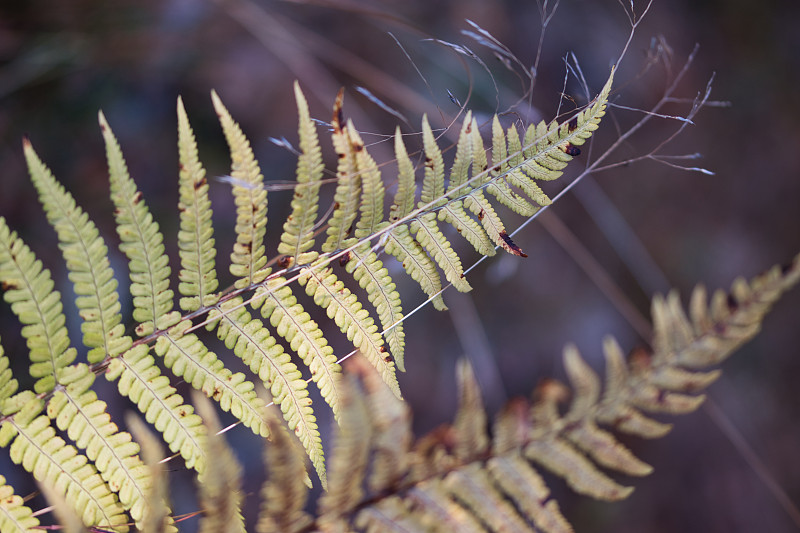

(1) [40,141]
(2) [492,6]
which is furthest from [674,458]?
(1) [40,141]

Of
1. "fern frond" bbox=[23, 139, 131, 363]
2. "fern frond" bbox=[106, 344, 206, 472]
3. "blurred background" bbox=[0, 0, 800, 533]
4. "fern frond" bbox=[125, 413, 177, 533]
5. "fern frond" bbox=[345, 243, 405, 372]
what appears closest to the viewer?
"fern frond" bbox=[125, 413, 177, 533]

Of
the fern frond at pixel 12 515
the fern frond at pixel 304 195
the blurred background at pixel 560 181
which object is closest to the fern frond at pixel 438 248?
the fern frond at pixel 304 195

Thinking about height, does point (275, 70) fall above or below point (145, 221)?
above

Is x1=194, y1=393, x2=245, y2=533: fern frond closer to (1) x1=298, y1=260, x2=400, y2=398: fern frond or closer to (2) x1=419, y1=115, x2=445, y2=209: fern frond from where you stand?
(1) x1=298, y1=260, x2=400, y2=398: fern frond

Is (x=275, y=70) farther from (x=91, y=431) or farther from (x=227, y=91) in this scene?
(x=91, y=431)

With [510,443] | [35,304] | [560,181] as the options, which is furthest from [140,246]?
[560,181]

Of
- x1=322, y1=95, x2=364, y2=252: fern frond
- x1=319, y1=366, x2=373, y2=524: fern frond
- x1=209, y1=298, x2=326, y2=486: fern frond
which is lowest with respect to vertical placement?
x1=319, y1=366, x2=373, y2=524: fern frond

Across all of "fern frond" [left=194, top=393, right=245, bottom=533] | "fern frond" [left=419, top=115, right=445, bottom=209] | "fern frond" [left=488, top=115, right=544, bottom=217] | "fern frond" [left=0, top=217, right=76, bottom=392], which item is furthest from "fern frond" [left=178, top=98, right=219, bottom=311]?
"fern frond" [left=488, top=115, right=544, bottom=217]

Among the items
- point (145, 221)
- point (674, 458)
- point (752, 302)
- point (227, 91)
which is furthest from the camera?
point (674, 458)
